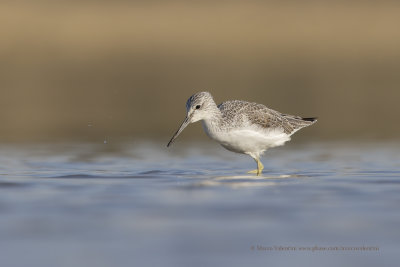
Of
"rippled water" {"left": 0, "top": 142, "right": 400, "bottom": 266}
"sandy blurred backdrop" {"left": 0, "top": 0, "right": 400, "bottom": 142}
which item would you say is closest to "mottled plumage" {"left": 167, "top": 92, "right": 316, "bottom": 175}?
"rippled water" {"left": 0, "top": 142, "right": 400, "bottom": 266}

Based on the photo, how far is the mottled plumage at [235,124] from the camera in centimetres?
1313

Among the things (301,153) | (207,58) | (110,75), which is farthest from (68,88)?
(301,153)

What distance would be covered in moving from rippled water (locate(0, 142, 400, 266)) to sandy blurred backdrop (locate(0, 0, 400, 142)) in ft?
14.9

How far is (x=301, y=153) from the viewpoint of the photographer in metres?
15.5

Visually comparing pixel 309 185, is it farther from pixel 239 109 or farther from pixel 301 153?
pixel 301 153

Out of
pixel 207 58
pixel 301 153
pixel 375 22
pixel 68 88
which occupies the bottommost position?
pixel 301 153

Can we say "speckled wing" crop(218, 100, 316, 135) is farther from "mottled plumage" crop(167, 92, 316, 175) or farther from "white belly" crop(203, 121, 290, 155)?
"white belly" crop(203, 121, 290, 155)

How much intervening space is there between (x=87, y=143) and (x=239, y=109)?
456cm

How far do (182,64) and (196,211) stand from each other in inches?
975

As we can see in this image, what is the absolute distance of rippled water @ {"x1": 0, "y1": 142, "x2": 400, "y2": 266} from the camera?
7.20 meters

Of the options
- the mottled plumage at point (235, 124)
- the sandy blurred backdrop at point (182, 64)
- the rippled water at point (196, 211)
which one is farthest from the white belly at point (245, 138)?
the sandy blurred backdrop at point (182, 64)

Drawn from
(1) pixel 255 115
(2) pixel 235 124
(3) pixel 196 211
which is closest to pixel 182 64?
(1) pixel 255 115

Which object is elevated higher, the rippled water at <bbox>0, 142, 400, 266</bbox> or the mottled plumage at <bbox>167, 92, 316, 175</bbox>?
the mottled plumage at <bbox>167, 92, 316, 175</bbox>

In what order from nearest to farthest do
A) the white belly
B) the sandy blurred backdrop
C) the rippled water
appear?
the rippled water < the white belly < the sandy blurred backdrop
